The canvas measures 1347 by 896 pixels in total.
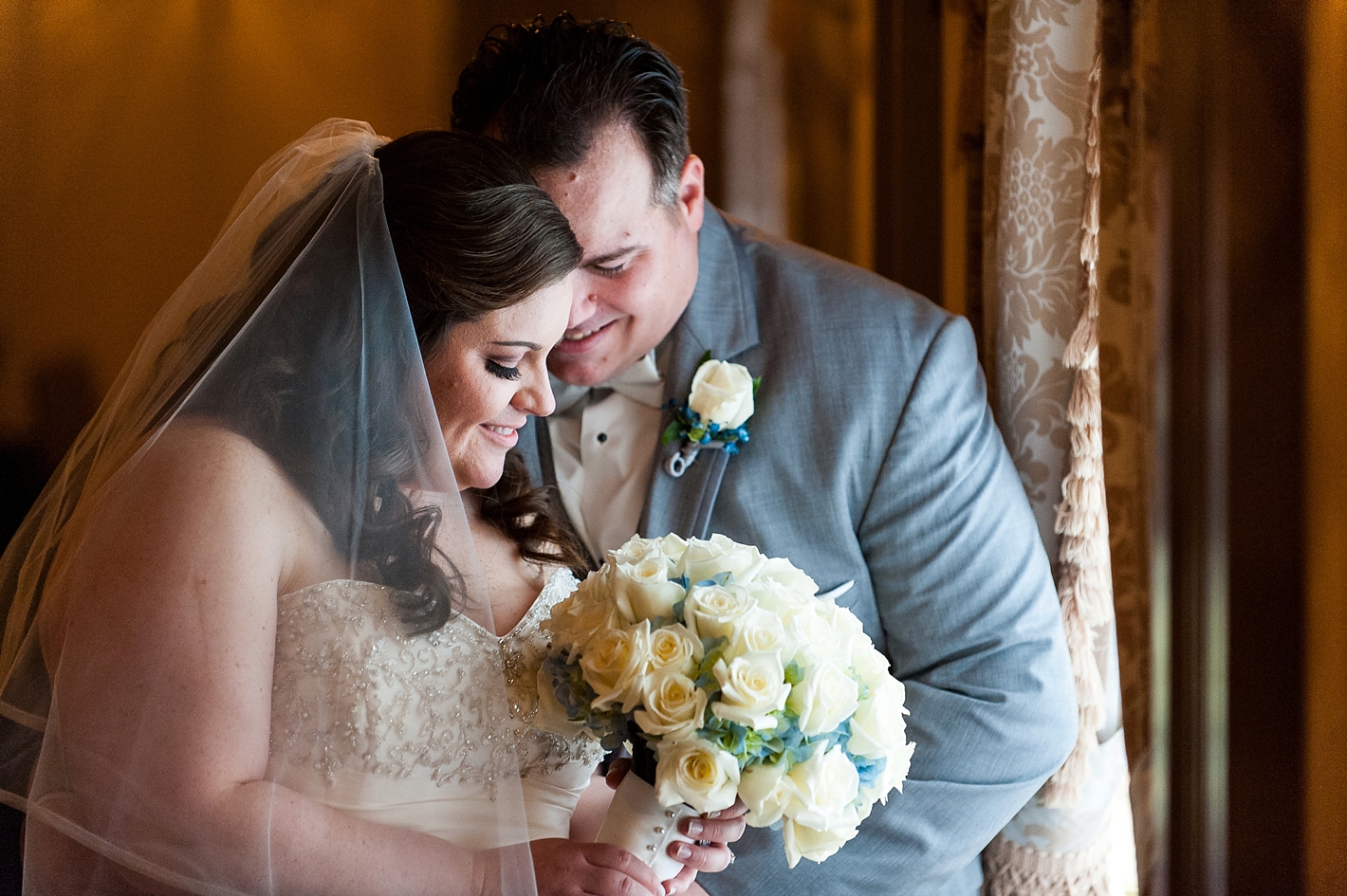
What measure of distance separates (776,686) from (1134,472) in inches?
37.2

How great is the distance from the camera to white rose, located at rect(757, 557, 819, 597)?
1.43 m

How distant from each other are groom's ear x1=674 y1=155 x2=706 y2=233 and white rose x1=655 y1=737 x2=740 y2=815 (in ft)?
3.54

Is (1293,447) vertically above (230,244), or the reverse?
(230,244)

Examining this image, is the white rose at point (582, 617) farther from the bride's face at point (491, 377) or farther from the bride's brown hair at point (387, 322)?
the bride's face at point (491, 377)

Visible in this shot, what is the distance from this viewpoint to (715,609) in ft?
4.31

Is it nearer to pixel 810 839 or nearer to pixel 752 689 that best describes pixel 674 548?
pixel 752 689

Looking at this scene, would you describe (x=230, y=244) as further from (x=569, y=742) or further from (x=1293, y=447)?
(x=1293, y=447)

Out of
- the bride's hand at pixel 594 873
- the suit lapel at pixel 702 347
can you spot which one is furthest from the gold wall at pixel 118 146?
the bride's hand at pixel 594 873

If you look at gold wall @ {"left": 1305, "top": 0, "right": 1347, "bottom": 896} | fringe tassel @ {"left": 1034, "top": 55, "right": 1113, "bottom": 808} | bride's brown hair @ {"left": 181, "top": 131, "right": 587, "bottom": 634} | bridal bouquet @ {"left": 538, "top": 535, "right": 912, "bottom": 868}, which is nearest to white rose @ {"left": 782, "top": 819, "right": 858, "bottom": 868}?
bridal bouquet @ {"left": 538, "top": 535, "right": 912, "bottom": 868}

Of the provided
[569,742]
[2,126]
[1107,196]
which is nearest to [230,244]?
[569,742]

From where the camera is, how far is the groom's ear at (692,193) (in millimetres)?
2070

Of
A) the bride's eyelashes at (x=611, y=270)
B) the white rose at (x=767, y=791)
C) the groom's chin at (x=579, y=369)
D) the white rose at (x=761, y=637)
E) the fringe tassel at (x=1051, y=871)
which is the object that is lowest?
the fringe tassel at (x=1051, y=871)

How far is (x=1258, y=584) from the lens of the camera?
155 centimetres

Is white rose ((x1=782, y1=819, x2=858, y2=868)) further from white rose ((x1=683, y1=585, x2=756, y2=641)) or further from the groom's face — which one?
the groom's face
